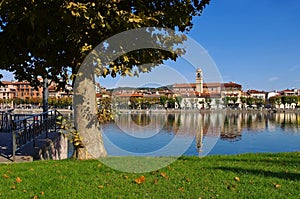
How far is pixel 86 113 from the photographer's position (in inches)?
331

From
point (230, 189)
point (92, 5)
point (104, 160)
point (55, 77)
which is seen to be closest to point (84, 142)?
point (104, 160)

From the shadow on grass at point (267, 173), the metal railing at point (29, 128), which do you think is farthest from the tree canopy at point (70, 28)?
the shadow on grass at point (267, 173)

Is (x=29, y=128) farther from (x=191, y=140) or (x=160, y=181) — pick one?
(x=191, y=140)

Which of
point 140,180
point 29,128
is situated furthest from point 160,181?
point 29,128

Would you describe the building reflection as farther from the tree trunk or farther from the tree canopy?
the tree canopy

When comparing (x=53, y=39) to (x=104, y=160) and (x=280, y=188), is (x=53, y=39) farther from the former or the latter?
(x=280, y=188)

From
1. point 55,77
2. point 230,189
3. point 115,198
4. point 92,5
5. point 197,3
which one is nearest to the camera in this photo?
point 115,198

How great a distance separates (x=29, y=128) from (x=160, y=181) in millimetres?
7527

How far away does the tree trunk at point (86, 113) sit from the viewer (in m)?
8.35

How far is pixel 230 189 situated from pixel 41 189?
309 centimetres

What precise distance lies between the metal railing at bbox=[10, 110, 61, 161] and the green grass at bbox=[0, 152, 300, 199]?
3.09 meters

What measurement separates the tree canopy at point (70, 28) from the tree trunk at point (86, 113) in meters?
0.47

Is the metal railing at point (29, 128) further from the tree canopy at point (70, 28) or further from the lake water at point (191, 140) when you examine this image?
the lake water at point (191, 140)

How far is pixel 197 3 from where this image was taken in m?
8.70
